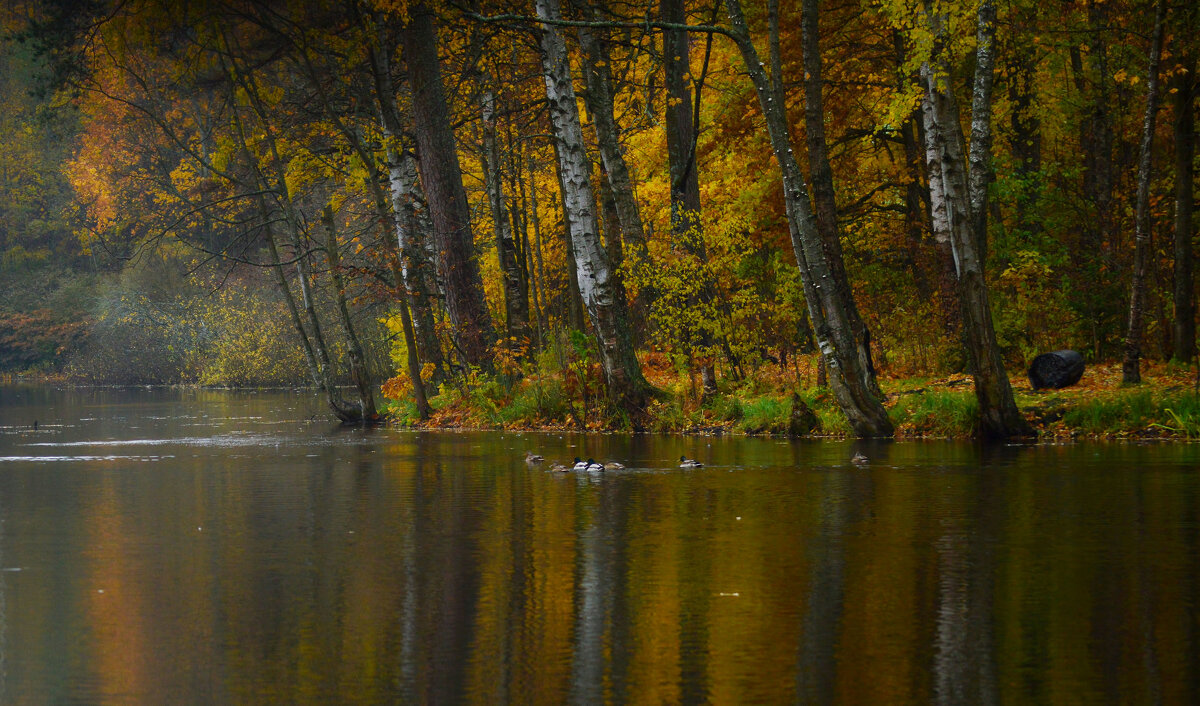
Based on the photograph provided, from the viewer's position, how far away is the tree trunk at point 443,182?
81.8ft

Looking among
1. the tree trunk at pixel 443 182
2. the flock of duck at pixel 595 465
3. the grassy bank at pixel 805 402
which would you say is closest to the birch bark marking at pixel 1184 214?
the grassy bank at pixel 805 402

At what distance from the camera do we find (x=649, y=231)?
36.8m

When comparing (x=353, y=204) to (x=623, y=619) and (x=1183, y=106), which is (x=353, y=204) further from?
(x=623, y=619)

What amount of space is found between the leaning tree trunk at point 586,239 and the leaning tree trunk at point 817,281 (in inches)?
141

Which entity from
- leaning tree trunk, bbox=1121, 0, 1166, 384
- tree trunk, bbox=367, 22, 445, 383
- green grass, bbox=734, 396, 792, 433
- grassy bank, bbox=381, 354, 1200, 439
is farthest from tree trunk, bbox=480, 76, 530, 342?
leaning tree trunk, bbox=1121, 0, 1166, 384

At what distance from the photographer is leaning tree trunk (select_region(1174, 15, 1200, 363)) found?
68.2 ft

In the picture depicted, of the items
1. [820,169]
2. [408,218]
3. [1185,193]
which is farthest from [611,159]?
[1185,193]

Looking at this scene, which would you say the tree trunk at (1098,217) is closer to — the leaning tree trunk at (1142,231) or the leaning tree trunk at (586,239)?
the leaning tree trunk at (1142,231)

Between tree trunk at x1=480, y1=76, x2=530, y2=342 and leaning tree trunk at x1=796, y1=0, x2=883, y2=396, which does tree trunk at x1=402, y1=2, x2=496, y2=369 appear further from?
leaning tree trunk at x1=796, y1=0, x2=883, y2=396

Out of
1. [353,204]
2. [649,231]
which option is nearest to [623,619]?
[649,231]

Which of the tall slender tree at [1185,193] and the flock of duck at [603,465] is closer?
the flock of duck at [603,465]

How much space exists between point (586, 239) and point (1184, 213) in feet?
33.0

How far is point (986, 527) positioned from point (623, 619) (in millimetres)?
4077

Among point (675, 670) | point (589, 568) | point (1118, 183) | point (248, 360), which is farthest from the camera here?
point (248, 360)
